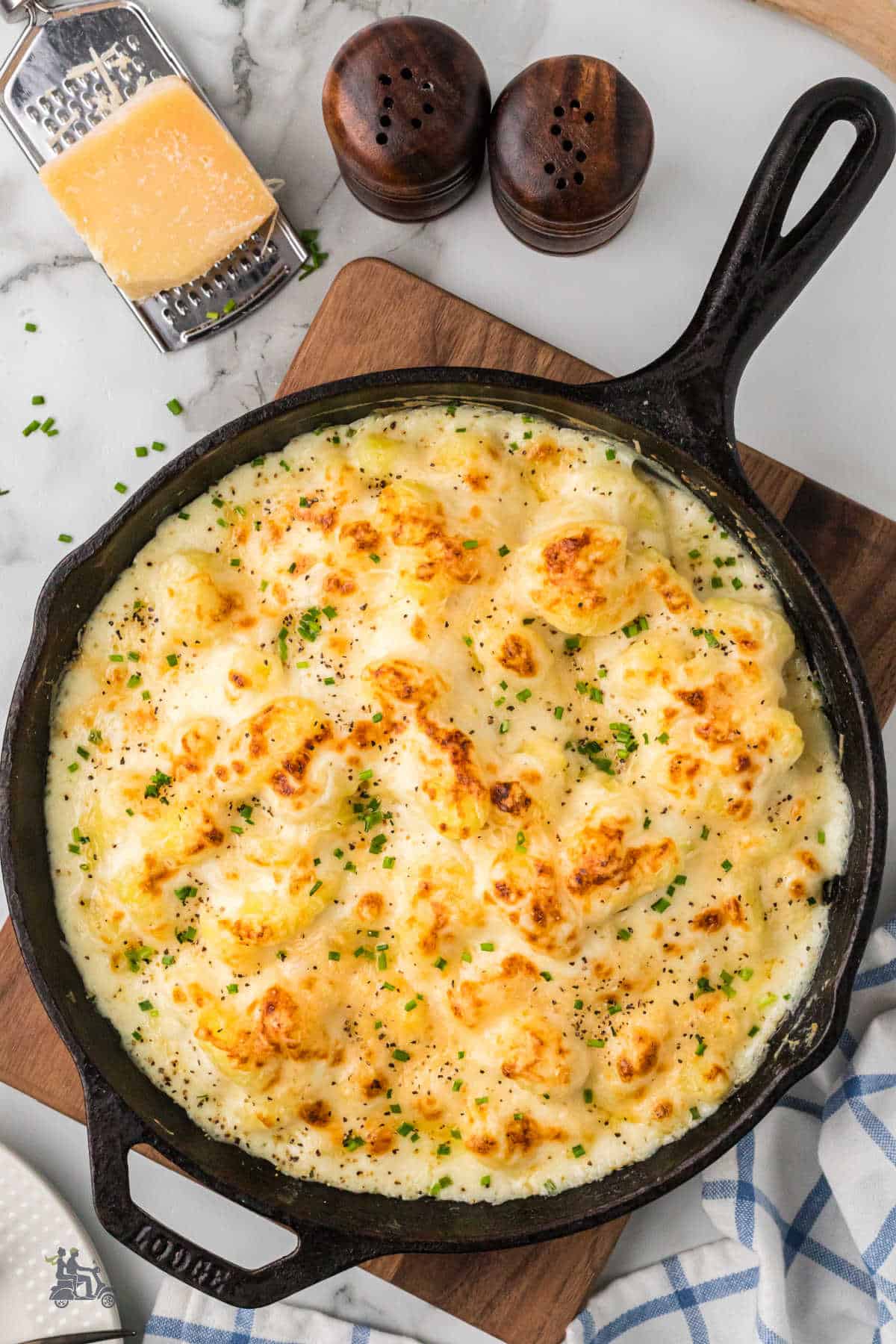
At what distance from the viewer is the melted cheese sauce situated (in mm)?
2566

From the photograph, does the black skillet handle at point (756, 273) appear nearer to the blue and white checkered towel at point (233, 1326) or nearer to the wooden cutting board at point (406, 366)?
the wooden cutting board at point (406, 366)

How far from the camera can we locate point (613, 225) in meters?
3.11

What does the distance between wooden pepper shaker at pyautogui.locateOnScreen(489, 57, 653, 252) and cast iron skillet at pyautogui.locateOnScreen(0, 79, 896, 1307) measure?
46cm

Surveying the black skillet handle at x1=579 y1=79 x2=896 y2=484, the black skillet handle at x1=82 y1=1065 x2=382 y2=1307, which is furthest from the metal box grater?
the black skillet handle at x1=82 y1=1065 x2=382 y2=1307

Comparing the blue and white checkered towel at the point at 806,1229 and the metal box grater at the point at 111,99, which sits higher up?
the metal box grater at the point at 111,99

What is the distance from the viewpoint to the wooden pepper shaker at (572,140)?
281cm

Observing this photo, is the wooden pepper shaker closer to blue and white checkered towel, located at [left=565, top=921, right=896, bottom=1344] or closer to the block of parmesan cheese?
the block of parmesan cheese

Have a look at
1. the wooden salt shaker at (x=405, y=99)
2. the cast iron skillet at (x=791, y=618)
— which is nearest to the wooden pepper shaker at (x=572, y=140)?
the wooden salt shaker at (x=405, y=99)

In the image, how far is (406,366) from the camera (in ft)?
10.3

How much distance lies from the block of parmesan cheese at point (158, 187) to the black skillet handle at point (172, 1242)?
2124mm

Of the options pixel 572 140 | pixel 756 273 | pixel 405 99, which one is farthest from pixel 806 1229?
pixel 405 99

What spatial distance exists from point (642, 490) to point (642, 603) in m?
0.28

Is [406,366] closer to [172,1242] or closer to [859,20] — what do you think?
[859,20]

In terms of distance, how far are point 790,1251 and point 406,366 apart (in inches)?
108
